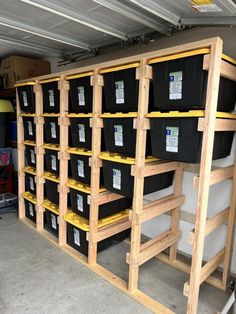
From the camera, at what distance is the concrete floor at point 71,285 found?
75.9 inches

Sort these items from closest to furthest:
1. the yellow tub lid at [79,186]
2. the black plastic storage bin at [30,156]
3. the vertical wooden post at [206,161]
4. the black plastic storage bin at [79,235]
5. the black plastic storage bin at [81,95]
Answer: the vertical wooden post at [206,161] < the black plastic storage bin at [81,95] < the yellow tub lid at [79,186] < the black plastic storage bin at [79,235] < the black plastic storage bin at [30,156]

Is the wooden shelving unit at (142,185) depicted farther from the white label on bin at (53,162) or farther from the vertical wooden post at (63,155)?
the white label on bin at (53,162)

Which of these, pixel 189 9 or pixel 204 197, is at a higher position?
pixel 189 9

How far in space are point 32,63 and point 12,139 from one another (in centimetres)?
130

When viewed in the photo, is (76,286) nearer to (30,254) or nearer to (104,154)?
(30,254)

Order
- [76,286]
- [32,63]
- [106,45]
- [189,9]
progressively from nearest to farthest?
[189,9] < [76,286] < [106,45] < [32,63]

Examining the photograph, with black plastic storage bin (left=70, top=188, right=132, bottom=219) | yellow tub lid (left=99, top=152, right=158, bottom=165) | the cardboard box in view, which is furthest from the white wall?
the cardboard box

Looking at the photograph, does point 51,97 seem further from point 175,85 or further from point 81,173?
point 175,85

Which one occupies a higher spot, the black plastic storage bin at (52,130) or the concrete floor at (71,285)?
the black plastic storage bin at (52,130)

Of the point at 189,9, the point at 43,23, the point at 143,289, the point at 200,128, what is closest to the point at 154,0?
the point at 189,9

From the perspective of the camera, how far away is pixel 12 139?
416cm

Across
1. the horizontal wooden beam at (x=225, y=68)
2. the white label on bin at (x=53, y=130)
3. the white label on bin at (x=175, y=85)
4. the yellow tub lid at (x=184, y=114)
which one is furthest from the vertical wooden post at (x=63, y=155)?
the horizontal wooden beam at (x=225, y=68)

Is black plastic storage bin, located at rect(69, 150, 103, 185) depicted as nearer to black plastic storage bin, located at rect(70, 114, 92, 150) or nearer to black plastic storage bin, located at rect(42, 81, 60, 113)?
black plastic storage bin, located at rect(70, 114, 92, 150)

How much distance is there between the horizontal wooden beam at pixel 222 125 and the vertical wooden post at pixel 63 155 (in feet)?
4.84
